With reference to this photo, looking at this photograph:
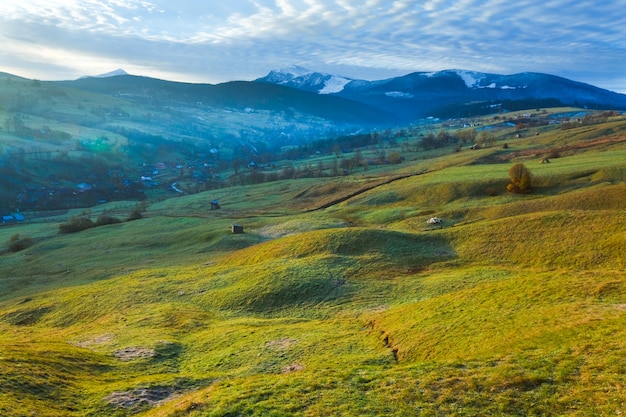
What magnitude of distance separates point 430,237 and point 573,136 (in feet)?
438

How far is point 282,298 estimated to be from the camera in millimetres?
45156

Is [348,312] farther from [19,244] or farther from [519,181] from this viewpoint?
[19,244]

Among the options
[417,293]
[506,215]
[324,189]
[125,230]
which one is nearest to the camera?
[417,293]

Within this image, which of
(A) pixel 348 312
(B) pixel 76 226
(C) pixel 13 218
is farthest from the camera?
(C) pixel 13 218

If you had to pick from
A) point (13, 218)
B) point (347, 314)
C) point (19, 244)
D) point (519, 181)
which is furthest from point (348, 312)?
point (13, 218)

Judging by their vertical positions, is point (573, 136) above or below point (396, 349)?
above

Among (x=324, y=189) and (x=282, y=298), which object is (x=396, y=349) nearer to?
(x=282, y=298)

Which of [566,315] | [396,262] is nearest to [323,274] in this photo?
[396,262]

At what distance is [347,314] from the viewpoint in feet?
129

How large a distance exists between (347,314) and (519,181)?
53.6 meters

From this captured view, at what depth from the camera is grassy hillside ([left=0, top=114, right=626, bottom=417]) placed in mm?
21047

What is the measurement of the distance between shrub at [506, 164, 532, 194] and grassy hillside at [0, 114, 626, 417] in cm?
188

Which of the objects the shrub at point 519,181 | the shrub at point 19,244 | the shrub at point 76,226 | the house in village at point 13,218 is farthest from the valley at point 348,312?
the house in village at point 13,218

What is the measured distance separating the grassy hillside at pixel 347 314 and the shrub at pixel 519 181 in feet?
6.17
